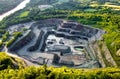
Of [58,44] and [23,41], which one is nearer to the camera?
[23,41]

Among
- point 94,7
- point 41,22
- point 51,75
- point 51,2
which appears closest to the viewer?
point 51,75

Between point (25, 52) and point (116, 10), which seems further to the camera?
point (116, 10)

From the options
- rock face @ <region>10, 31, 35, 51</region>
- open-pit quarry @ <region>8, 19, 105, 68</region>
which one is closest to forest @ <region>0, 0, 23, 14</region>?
open-pit quarry @ <region>8, 19, 105, 68</region>

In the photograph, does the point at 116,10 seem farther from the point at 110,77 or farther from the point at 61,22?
the point at 110,77

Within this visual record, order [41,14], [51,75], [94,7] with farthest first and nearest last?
[94,7]
[41,14]
[51,75]

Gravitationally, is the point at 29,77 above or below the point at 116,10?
above

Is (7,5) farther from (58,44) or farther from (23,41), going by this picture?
(23,41)

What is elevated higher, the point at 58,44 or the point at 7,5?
the point at 7,5

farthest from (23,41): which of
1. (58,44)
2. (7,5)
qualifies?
(7,5)

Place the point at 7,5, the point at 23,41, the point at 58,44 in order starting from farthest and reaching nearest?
1. the point at 7,5
2. the point at 58,44
3. the point at 23,41

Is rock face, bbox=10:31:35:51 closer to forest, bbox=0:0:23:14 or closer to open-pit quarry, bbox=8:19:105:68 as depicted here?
open-pit quarry, bbox=8:19:105:68

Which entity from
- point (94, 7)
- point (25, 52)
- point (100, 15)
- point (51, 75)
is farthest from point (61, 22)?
point (51, 75)
